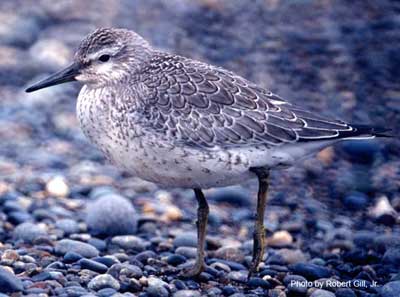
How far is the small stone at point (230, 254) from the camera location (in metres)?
7.64

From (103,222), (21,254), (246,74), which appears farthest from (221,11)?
(21,254)

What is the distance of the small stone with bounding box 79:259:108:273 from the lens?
6.92 metres

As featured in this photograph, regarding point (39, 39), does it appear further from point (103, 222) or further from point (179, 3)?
point (103, 222)

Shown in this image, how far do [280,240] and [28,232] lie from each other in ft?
7.56

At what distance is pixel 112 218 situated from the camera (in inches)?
317

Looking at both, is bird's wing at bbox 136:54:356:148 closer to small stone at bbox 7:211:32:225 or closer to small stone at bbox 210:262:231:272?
small stone at bbox 210:262:231:272

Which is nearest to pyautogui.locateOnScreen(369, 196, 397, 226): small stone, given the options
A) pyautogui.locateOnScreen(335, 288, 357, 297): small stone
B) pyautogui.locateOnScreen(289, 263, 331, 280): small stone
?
pyautogui.locateOnScreen(289, 263, 331, 280): small stone

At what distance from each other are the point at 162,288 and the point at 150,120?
4.22 feet

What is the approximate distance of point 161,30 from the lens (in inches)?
514

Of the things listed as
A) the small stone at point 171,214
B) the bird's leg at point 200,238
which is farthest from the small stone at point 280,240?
the bird's leg at point 200,238

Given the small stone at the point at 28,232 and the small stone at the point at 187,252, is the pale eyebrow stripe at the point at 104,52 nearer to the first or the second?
the small stone at the point at 28,232

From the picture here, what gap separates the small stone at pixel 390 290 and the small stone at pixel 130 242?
216cm

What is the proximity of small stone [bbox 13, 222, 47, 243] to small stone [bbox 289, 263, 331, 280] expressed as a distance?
2.23 meters

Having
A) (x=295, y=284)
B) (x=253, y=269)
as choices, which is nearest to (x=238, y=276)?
(x=253, y=269)
